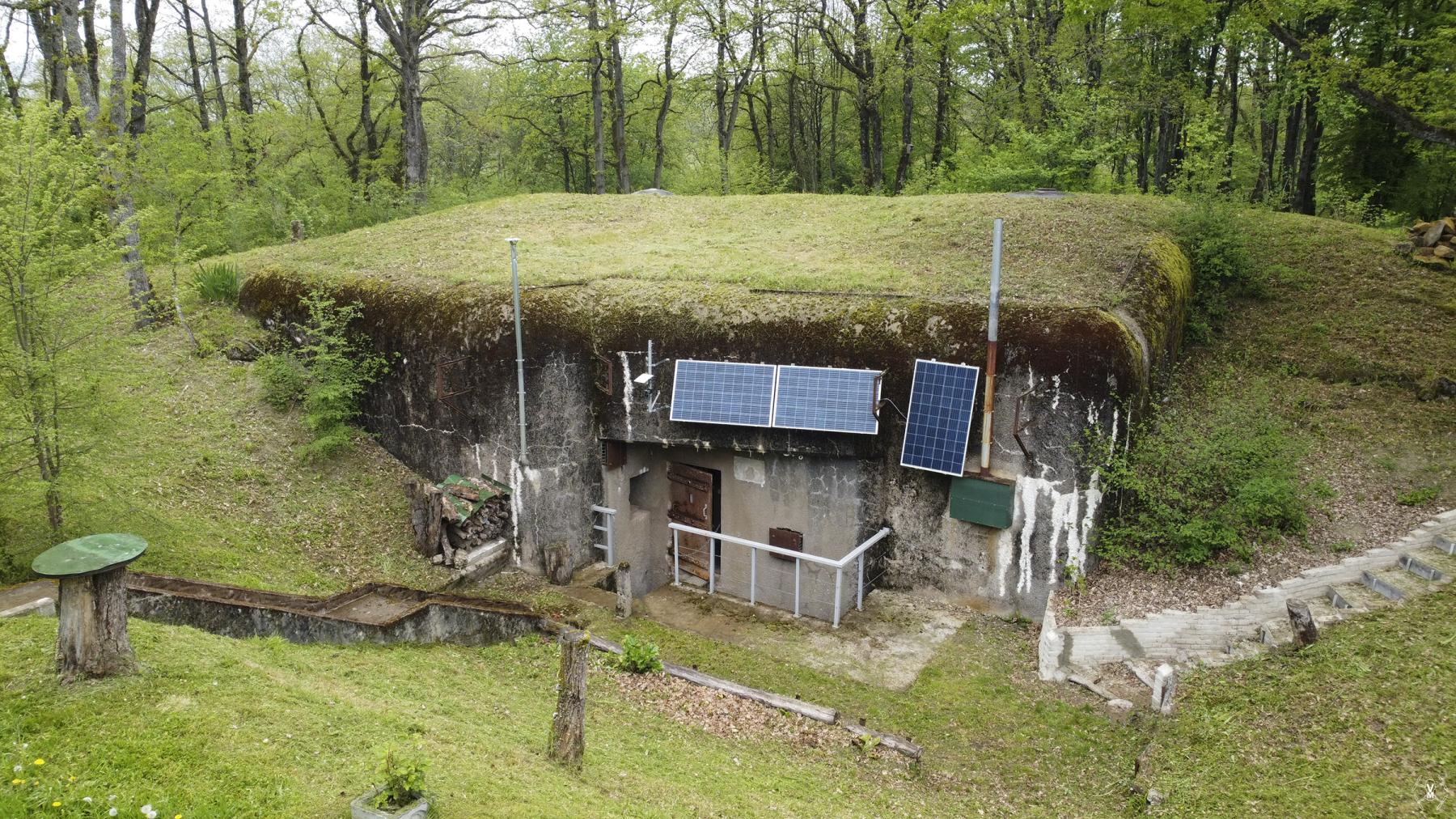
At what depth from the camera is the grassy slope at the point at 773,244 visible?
527 inches

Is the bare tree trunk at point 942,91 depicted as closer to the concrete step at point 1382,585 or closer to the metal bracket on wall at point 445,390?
the metal bracket on wall at point 445,390

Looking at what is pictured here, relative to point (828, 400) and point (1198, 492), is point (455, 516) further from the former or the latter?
point (1198, 492)

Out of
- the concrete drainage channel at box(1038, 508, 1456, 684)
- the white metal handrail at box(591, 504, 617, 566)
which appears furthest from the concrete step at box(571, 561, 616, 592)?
the concrete drainage channel at box(1038, 508, 1456, 684)

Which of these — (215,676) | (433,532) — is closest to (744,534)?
(433,532)

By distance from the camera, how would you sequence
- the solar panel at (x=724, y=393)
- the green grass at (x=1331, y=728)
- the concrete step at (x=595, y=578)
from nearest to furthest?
1. the green grass at (x=1331, y=728)
2. the solar panel at (x=724, y=393)
3. the concrete step at (x=595, y=578)

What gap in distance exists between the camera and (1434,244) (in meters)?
16.0

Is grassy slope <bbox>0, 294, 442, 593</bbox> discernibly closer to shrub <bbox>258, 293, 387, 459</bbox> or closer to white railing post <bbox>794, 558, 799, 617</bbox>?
shrub <bbox>258, 293, 387, 459</bbox>

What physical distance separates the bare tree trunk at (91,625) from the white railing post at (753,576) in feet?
24.8

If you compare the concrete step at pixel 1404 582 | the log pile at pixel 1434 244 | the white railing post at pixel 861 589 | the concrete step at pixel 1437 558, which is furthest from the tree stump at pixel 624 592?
the log pile at pixel 1434 244

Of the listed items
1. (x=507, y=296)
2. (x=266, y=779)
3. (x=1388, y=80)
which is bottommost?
(x=266, y=779)

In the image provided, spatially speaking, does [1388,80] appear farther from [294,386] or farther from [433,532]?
[294,386]

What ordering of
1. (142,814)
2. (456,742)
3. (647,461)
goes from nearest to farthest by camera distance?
(142,814)
(456,742)
(647,461)

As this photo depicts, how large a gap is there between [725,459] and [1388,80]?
10.9 metres

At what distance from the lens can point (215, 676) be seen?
7082mm
